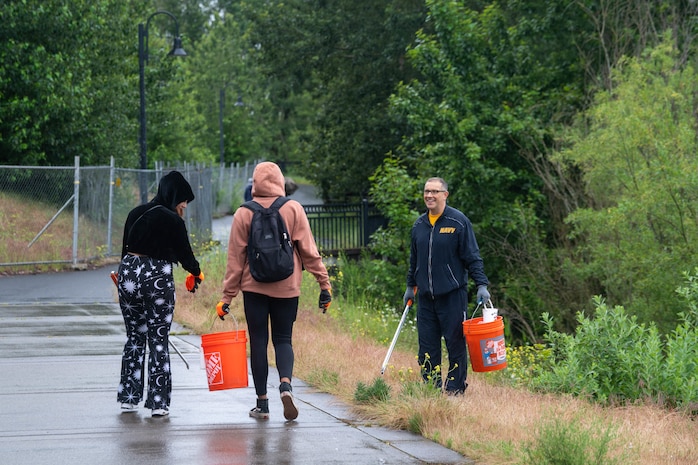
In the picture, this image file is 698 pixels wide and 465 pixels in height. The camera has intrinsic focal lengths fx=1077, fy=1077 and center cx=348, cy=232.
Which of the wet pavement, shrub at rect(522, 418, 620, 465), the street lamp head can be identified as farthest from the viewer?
the street lamp head

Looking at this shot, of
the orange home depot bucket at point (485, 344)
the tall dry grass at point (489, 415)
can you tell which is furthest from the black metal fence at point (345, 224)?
the orange home depot bucket at point (485, 344)

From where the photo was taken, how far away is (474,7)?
3125 cm

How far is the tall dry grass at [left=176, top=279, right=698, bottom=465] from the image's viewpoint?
6.14m

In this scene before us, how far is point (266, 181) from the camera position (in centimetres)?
770

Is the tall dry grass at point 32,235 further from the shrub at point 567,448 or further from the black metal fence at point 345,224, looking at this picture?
the shrub at point 567,448

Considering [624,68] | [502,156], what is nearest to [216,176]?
[502,156]

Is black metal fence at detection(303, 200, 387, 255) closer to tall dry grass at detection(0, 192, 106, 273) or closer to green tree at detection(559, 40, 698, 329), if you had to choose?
tall dry grass at detection(0, 192, 106, 273)

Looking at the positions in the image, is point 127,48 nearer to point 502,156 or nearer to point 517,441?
point 502,156

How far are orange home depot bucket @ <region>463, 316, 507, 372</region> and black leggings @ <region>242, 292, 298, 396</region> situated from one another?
4.49ft

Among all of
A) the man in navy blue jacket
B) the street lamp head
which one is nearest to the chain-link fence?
the street lamp head

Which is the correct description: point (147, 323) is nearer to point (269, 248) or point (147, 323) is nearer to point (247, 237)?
point (247, 237)

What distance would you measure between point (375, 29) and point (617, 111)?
1552 centimetres

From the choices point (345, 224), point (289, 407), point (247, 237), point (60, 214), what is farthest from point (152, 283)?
point (345, 224)

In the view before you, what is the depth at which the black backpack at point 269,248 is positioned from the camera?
745 cm
